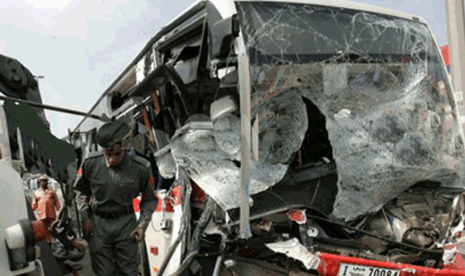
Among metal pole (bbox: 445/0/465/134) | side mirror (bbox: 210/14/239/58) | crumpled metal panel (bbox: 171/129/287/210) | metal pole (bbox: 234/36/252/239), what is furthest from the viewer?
metal pole (bbox: 445/0/465/134)

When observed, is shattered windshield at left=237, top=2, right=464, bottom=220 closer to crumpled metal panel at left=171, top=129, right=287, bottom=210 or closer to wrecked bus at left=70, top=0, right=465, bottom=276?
wrecked bus at left=70, top=0, right=465, bottom=276

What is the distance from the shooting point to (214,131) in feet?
10.9

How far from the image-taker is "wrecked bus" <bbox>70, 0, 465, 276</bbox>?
3201 mm

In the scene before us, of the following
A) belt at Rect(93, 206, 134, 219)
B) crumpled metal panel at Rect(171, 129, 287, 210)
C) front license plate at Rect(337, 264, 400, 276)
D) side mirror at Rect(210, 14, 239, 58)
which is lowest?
front license plate at Rect(337, 264, 400, 276)

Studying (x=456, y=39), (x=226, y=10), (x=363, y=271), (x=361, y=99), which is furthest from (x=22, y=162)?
(x=456, y=39)

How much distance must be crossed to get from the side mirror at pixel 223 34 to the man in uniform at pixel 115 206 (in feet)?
5.49

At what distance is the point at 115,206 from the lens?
430 cm

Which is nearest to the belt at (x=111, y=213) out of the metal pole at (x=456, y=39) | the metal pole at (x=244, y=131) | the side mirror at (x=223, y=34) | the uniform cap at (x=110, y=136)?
the uniform cap at (x=110, y=136)

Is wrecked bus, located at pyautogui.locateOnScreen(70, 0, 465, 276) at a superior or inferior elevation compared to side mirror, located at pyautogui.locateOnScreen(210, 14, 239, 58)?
inferior

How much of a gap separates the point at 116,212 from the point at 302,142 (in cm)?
179

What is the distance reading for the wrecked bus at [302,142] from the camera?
3201 mm

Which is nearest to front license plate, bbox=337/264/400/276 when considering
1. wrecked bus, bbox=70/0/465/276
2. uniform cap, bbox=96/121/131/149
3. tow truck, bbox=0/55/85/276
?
wrecked bus, bbox=70/0/465/276

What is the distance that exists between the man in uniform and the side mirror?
5.49ft

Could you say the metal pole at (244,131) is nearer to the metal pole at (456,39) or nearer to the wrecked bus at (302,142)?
the wrecked bus at (302,142)
